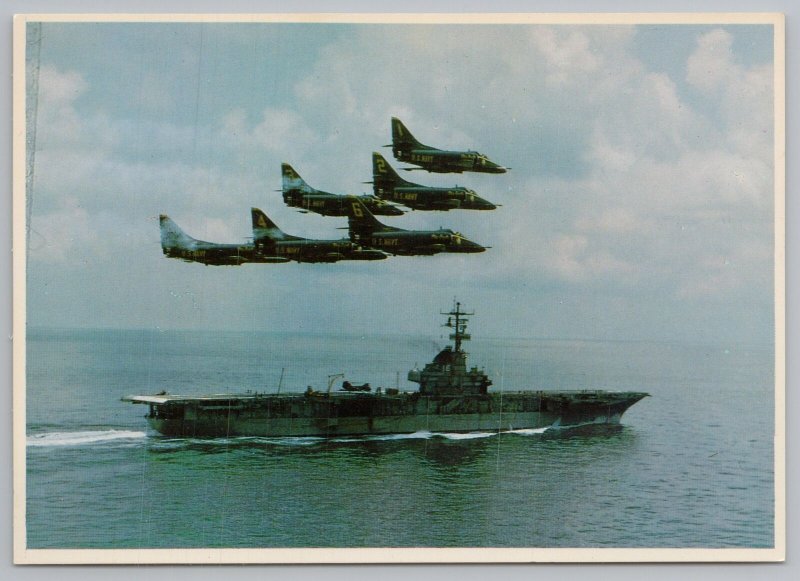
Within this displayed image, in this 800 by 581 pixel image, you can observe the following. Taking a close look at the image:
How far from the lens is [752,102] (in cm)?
934

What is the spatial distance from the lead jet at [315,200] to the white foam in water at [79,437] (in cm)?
303

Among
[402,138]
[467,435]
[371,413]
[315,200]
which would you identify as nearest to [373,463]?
[371,413]

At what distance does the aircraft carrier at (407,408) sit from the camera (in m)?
10.1

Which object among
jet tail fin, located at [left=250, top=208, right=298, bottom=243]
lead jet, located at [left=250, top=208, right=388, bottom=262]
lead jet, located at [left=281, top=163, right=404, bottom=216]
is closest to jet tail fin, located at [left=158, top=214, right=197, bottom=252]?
jet tail fin, located at [left=250, top=208, right=298, bottom=243]

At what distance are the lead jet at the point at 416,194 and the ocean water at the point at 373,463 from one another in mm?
1507

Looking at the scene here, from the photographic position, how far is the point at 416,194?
33.3 ft

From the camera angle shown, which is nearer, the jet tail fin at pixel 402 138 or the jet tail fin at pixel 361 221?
the jet tail fin at pixel 402 138

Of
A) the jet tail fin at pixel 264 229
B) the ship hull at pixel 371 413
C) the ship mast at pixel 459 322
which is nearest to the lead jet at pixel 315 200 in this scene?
the jet tail fin at pixel 264 229

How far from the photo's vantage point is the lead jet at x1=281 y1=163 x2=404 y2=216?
9.50m

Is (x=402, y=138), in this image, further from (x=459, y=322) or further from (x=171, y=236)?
(x=171, y=236)

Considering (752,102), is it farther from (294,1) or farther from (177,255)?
(177,255)

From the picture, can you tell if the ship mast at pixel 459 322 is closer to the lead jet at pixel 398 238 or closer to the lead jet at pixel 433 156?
the lead jet at pixel 398 238

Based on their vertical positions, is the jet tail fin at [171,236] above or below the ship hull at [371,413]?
→ above

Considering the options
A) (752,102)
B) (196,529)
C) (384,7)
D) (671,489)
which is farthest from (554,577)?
(384,7)
